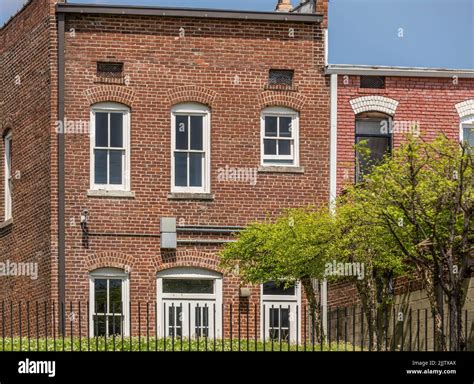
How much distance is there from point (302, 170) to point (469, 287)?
8.72 m

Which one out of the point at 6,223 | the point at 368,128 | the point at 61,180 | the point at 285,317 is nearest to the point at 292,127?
the point at 368,128

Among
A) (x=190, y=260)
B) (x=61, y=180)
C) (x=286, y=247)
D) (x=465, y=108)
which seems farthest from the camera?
(x=465, y=108)

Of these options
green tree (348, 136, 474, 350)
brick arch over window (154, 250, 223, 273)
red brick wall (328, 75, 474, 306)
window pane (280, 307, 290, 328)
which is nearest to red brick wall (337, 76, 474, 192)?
red brick wall (328, 75, 474, 306)

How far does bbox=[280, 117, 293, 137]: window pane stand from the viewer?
3741 cm

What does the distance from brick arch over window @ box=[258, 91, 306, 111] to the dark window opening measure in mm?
308

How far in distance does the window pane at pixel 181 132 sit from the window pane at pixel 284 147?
221cm

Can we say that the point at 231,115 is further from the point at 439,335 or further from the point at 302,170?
the point at 439,335

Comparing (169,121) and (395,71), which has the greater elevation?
(395,71)

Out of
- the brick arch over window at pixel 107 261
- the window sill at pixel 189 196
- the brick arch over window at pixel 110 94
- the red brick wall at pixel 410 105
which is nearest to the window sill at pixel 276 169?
the red brick wall at pixel 410 105

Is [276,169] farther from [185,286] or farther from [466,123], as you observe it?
[466,123]

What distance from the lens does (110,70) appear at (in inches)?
1447

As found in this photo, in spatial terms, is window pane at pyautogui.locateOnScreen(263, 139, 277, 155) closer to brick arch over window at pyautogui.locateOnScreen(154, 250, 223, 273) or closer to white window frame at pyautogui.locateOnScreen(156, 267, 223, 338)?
brick arch over window at pyautogui.locateOnScreen(154, 250, 223, 273)

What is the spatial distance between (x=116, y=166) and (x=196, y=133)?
1.99 m

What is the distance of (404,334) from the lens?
106 ft
